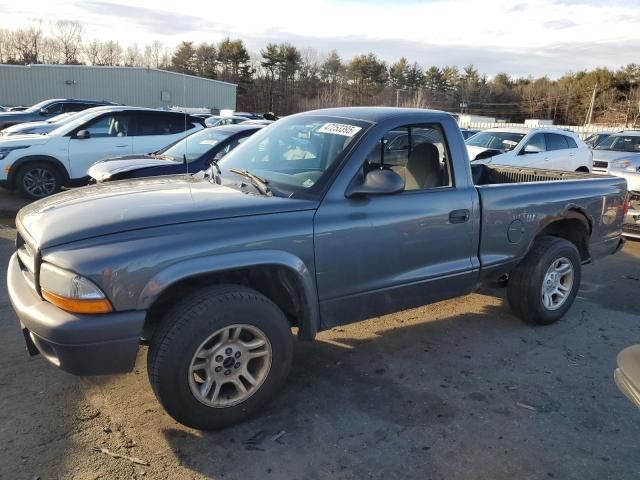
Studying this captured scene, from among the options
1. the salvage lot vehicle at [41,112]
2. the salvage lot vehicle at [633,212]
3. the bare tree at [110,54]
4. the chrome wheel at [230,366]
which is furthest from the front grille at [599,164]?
the bare tree at [110,54]

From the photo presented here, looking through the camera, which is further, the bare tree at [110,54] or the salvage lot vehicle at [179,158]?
the bare tree at [110,54]

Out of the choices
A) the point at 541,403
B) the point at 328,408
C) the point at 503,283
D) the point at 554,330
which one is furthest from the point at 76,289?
the point at 554,330

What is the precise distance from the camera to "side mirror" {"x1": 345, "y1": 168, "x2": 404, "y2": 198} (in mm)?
3258

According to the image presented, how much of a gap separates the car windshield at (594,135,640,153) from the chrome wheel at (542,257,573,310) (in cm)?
956

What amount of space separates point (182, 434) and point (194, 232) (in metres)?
1.17

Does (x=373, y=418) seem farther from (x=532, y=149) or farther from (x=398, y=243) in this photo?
(x=532, y=149)

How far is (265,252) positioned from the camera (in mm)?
2971

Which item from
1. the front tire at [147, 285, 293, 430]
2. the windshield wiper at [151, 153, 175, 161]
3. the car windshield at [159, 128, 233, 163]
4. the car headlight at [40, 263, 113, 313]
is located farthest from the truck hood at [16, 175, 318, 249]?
the car windshield at [159, 128, 233, 163]

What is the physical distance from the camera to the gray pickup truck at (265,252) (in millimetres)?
2643

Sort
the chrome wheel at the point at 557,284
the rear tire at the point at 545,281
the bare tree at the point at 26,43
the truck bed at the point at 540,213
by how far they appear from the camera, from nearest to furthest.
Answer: the truck bed at the point at 540,213 → the rear tire at the point at 545,281 → the chrome wheel at the point at 557,284 → the bare tree at the point at 26,43

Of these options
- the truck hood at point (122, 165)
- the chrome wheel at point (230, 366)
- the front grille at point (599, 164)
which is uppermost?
the front grille at point (599, 164)

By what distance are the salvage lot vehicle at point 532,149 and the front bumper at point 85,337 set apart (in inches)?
360

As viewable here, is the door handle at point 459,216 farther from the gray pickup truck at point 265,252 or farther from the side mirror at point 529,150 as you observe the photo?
the side mirror at point 529,150

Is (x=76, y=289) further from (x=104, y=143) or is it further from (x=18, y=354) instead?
(x=104, y=143)
